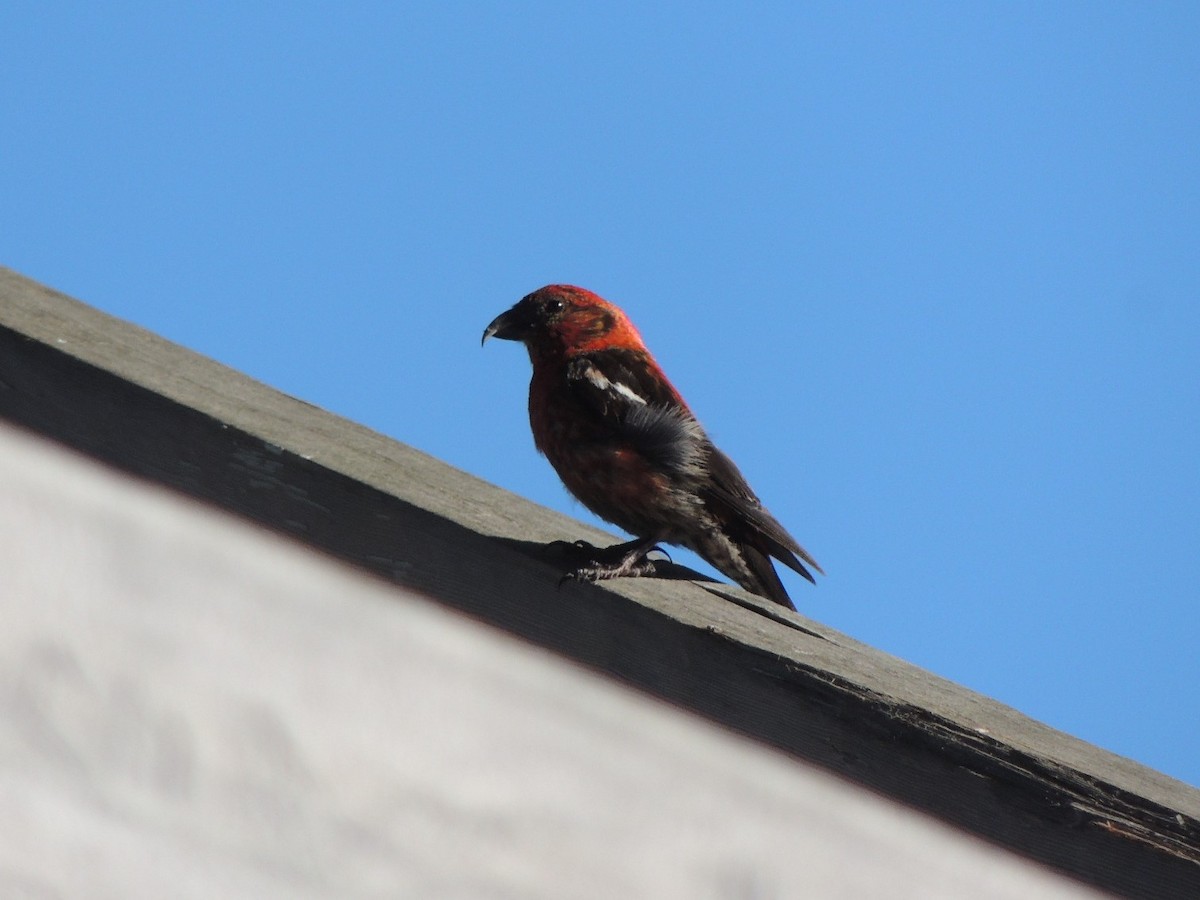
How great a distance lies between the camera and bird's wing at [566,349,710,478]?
3.77 m

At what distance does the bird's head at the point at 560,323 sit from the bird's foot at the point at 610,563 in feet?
3.87

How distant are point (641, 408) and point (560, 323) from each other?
0.72 metres

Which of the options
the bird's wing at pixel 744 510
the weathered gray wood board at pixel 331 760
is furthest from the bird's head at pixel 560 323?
the weathered gray wood board at pixel 331 760

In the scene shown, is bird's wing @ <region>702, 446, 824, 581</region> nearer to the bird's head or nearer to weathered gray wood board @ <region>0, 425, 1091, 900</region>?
the bird's head

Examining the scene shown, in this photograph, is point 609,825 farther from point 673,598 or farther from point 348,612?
point 348,612

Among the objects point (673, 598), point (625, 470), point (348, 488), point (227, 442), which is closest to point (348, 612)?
point (348, 488)

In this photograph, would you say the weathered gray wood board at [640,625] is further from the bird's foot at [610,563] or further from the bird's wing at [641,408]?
the bird's wing at [641,408]

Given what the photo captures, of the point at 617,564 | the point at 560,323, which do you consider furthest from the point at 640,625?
the point at 560,323

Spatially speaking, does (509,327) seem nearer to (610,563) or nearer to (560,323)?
(560,323)

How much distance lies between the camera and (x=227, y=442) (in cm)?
287

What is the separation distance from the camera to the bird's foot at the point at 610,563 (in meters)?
2.82

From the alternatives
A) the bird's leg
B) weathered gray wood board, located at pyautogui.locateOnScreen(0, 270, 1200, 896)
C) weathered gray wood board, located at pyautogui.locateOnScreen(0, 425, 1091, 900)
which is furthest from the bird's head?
weathered gray wood board, located at pyautogui.locateOnScreen(0, 425, 1091, 900)

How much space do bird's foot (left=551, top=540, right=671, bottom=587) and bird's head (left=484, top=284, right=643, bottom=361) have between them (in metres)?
1.18

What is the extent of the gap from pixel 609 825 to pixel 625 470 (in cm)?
125
